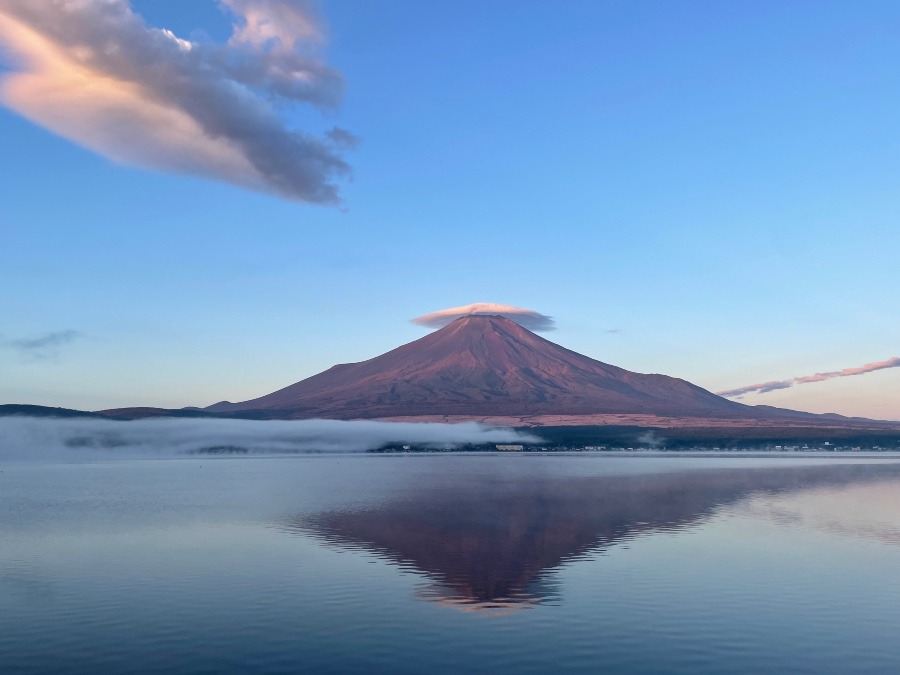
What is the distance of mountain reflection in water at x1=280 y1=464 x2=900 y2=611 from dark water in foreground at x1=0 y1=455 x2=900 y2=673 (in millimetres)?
261

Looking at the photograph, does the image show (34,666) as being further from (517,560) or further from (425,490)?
(425,490)

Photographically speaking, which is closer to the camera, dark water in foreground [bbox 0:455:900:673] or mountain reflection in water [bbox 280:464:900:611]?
dark water in foreground [bbox 0:455:900:673]

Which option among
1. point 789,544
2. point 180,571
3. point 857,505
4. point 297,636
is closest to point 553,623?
point 297,636

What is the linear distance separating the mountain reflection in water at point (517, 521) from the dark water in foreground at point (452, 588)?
0.26m

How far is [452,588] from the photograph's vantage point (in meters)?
34.7

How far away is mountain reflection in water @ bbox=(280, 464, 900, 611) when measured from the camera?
37281 millimetres

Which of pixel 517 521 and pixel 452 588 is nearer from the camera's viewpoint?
pixel 452 588

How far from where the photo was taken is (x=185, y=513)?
218ft

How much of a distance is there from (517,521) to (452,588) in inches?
1008

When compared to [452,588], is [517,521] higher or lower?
higher

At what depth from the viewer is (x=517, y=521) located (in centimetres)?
5969

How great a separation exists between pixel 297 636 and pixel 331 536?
80.6 feet

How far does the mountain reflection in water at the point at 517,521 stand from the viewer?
3728cm

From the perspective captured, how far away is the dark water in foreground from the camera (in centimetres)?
2473
